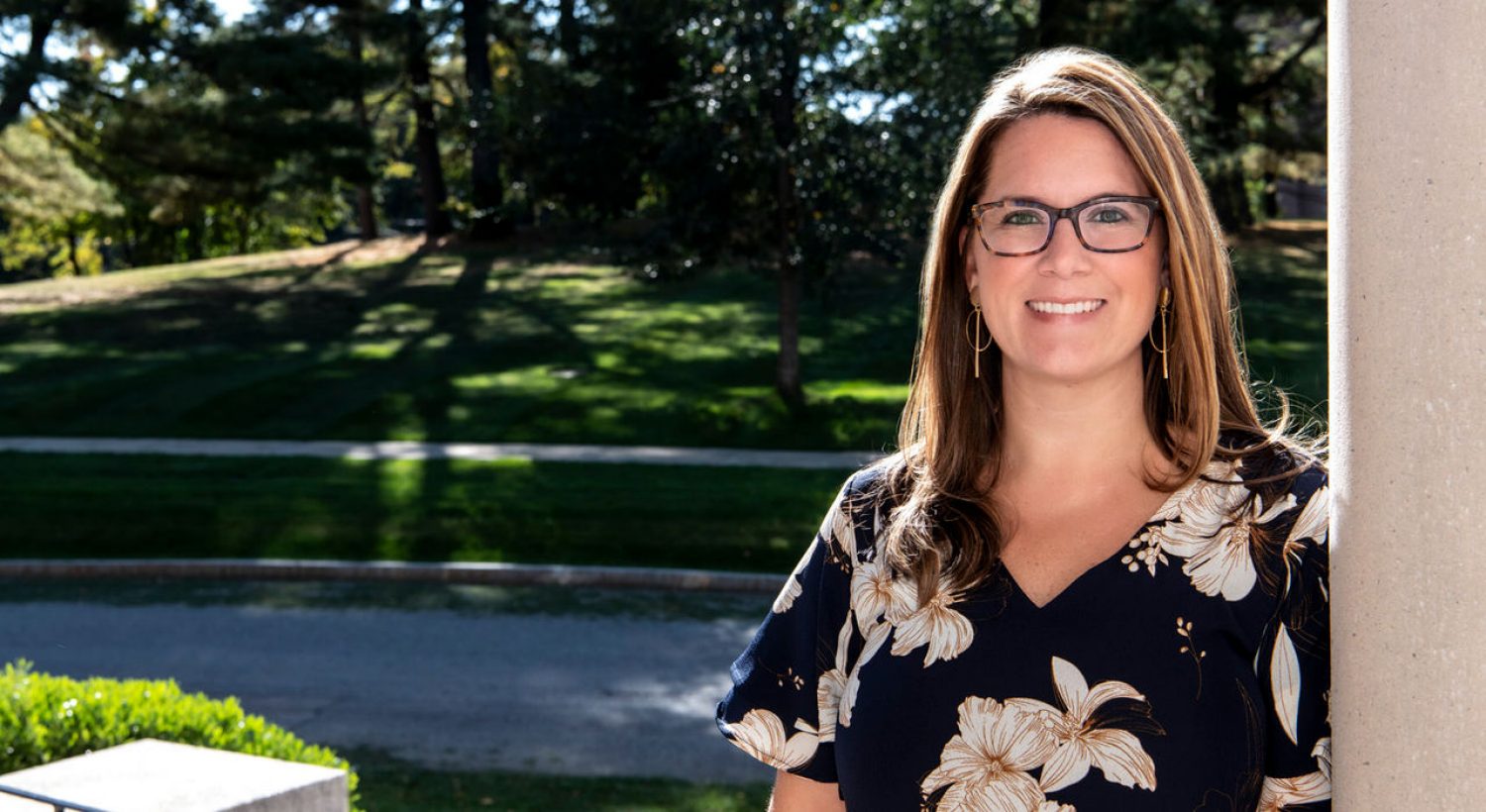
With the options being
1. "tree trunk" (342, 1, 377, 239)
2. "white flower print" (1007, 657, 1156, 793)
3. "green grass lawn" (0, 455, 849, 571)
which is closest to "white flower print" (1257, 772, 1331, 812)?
"white flower print" (1007, 657, 1156, 793)

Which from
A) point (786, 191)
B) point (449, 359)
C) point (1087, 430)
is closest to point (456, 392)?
point (449, 359)

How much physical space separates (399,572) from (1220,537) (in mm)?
10232

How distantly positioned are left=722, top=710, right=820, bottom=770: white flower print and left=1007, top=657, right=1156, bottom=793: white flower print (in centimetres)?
36

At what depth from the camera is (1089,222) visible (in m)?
2.09

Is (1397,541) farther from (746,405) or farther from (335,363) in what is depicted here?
(335,363)

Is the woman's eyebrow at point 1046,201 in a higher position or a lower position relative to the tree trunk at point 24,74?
lower

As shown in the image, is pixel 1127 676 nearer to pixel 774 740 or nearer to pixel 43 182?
pixel 774 740

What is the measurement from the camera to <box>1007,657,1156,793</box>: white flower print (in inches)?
75.2

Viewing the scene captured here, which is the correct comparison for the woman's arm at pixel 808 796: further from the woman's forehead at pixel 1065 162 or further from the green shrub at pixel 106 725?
the green shrub at pixel 106 725

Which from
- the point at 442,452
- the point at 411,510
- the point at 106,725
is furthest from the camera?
the point at 442,452

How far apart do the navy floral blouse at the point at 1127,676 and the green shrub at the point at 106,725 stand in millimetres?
3086

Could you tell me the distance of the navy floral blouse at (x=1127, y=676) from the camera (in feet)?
6.14

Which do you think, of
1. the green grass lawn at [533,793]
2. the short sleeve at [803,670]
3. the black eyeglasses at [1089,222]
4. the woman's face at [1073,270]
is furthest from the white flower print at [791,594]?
the green grass lawn at [533,793]

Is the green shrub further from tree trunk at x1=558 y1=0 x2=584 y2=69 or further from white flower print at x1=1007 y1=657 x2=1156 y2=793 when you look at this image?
tree trunk at x1=558 y1=0 x2=584 y2=69
